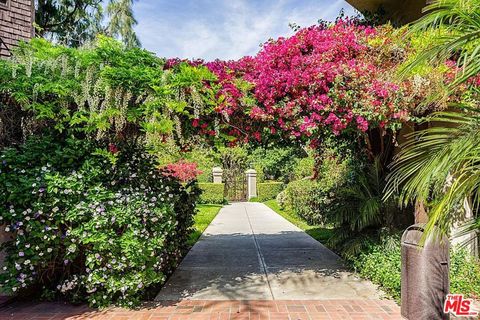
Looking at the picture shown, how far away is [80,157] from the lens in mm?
4301

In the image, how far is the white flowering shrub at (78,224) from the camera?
12.5 feet

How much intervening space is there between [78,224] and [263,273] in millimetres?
2957

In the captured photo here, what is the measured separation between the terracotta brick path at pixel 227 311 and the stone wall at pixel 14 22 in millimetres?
5048

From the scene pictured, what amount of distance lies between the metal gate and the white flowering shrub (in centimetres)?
1841

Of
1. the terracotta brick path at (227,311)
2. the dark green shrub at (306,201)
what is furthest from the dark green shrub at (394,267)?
the dark green shrub at (306,201)

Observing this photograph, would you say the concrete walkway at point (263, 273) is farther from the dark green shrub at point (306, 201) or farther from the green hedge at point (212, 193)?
the green hedge at point (212, 193)

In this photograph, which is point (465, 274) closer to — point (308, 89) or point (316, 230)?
point (308, 89)

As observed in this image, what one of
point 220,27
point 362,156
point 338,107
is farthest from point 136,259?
point 220,27

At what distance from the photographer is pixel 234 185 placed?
22.9 meters

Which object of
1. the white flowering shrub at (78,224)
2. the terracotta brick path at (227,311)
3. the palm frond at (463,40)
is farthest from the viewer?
the white flowering shrub at (78,224)

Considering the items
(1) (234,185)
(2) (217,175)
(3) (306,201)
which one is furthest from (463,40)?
(1) (234,185)

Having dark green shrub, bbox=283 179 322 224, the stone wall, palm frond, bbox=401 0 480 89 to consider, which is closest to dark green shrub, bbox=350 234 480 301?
palm frond, bbox=401 0 480 89

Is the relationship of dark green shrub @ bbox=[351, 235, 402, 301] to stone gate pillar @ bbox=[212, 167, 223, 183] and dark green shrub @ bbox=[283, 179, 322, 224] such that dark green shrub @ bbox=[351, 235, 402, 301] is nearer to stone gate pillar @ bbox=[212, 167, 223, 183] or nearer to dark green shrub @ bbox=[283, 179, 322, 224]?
dark green shrub @ bbox=[283, 179, 322, 224]

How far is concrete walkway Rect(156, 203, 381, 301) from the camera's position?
4.43 meters
